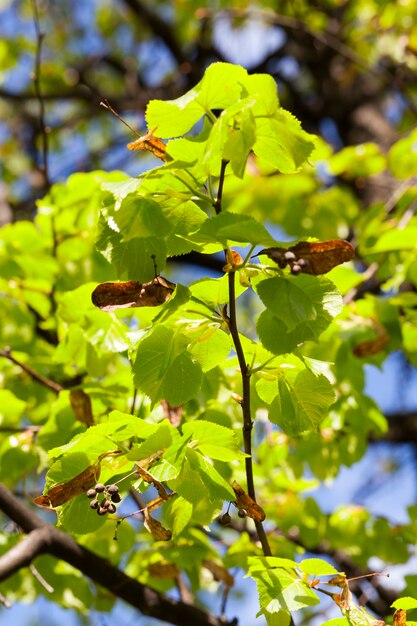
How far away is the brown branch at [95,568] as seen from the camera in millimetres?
1250

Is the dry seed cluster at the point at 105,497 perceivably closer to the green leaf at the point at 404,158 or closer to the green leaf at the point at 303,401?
the green leaf at the point at 303,401

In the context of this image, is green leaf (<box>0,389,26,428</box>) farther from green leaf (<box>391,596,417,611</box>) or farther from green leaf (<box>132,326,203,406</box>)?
green leaf (<box>391,596,417,611</box>)

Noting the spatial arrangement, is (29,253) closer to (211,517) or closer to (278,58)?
(211,517)

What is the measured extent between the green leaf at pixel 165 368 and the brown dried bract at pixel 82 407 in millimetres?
464

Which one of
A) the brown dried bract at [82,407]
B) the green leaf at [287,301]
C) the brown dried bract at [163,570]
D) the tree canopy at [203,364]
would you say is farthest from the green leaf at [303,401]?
the brown dried bract at [163,570]

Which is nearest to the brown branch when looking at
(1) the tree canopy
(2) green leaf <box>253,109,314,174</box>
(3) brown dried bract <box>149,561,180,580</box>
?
(1) the tree canopy

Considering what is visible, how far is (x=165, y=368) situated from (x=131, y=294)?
0.32 ft

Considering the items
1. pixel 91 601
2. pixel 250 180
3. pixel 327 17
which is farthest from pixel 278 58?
pixel 91 601

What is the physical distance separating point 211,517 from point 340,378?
2.21 feet

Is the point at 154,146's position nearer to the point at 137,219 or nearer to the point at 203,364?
the point at 137,219

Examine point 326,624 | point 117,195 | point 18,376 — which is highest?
point 117,195

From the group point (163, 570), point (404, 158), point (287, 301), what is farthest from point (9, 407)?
point (404, 158)

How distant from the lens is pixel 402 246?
152 centimetres

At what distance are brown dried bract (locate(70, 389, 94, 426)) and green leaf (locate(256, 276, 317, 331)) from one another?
1.95 feet
